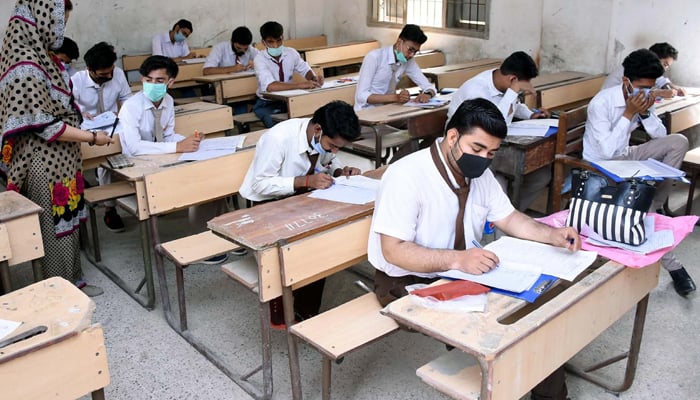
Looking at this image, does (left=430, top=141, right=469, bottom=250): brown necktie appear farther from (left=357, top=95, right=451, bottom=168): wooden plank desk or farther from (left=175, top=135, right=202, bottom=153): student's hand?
(left=357, top=95, right=451, bottom=168): wooden plank desk

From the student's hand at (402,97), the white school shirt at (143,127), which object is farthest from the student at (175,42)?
the white school shirt at (143,127)

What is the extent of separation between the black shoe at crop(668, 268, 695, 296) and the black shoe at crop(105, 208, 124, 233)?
129 inches

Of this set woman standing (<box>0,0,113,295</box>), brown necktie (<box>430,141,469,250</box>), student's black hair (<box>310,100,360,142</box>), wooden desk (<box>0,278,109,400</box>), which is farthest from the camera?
woman standing (<box>0,0,113,295</box>)

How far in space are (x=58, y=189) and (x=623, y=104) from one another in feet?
9.65

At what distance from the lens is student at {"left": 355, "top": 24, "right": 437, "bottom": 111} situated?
475cm

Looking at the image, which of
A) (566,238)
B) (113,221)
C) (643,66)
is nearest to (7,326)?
Answer: (566,238)

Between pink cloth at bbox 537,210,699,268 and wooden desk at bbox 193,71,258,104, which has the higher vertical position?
wooden desk at bbox 193,71,258,104

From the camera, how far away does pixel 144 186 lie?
2.96 m

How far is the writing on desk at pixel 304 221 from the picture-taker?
7.79 feet

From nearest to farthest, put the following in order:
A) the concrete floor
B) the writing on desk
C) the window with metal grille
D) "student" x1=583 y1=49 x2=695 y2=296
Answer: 1. the writing on desk
2. the concrete floor
3. "student" x1=583 y1=49 x2=695 y2=296
4. the window with metal grille

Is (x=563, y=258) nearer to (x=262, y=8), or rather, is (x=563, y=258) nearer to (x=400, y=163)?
(x=400, y=163)

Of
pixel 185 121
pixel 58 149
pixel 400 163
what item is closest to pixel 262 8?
pixel 185 121

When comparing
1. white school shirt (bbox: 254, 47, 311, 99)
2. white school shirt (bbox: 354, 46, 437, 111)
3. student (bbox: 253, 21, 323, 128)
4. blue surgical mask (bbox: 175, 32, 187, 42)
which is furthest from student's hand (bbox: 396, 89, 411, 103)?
blue surgical mask (bbox: 175, 32, 187, 42)

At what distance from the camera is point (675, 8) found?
5207mm
